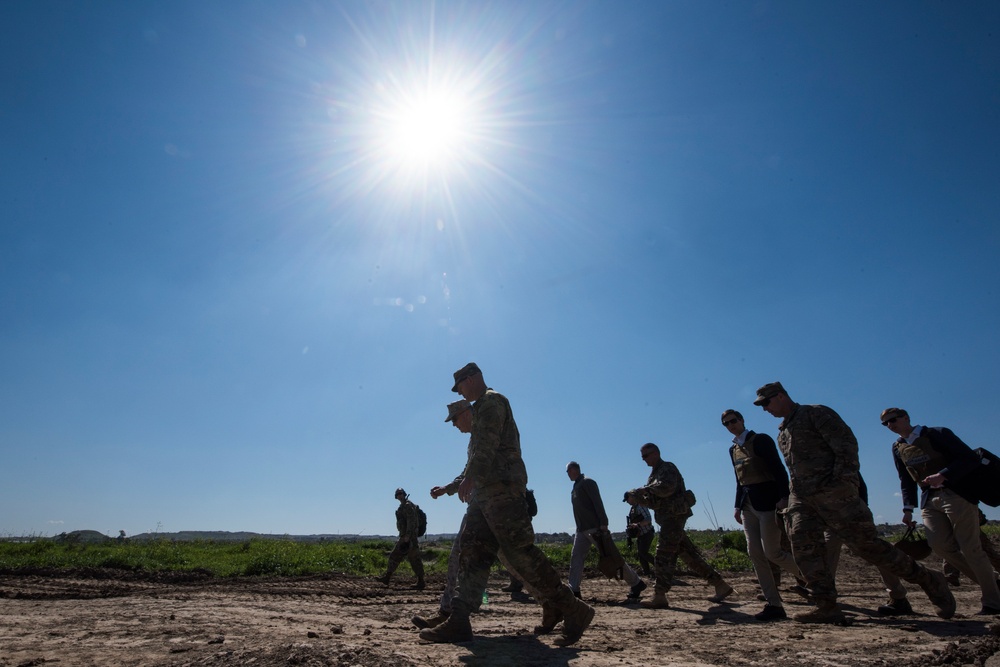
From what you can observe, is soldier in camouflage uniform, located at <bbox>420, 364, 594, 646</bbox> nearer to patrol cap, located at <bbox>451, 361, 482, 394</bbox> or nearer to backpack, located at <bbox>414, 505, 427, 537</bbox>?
patrol cap, located at <bbox>451, 361, 482, 394</bbox>

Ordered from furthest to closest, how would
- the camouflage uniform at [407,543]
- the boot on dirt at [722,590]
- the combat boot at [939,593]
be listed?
the camouflage uniform at [407,543], the boot on dirt at [722,590], the combat boot at [939,593]

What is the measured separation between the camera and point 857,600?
712 cm

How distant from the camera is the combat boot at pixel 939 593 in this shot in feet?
16.5

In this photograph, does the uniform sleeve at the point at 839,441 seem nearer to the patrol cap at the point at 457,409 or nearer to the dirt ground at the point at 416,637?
the dirt ground at the point at 416,637

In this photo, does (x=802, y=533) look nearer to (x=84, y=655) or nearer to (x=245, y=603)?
(x=84, y=655)

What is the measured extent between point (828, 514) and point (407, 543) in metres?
7.92

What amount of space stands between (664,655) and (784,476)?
3129 mm

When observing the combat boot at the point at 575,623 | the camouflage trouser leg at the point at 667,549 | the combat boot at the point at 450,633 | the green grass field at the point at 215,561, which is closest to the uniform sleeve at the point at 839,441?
the camouflage trouser leg at the point at 667,549

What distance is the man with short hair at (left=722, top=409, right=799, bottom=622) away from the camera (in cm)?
621

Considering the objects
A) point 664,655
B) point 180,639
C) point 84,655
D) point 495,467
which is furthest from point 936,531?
point 84,655

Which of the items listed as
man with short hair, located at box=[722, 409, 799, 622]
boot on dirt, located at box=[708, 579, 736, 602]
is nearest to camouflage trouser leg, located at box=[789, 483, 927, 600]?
man with short hair, located at box=[722, 409, 799, 622]

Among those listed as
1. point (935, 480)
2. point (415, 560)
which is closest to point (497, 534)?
point (935, 480)

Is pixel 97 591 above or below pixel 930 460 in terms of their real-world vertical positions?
below

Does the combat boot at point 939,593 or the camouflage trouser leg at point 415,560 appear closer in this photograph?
the combat boot at point 939,593
